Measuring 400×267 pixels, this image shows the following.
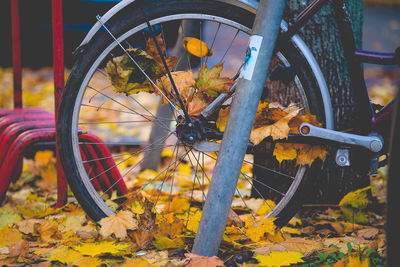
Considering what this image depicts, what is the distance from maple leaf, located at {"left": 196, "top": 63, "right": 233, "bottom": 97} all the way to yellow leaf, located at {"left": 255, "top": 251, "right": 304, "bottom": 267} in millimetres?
633

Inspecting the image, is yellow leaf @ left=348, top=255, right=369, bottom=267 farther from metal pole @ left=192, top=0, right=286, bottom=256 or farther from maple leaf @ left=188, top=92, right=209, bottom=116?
maple leaf @ left=188, top=92, right=209, bottom=116

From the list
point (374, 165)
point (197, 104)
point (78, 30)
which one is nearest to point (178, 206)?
point (197, 104)

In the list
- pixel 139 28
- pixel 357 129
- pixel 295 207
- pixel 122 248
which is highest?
pixel 139 28

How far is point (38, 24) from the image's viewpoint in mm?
2625

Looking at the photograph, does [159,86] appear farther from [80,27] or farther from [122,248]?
[80,27]

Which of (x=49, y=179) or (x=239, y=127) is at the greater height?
(x=239, y=127)

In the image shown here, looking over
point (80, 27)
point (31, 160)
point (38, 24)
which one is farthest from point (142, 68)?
point (31, 160)

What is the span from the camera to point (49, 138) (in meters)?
1.81

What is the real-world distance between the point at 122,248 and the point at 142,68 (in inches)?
27.9

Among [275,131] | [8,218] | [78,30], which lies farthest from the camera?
[78,30]

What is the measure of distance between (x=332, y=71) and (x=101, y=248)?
1.34m

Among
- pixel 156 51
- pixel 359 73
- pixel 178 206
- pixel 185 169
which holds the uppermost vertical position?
pixel 156 51

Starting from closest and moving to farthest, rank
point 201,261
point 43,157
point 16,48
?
point 201,261
point 16,48
point 43,157

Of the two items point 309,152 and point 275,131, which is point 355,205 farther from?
point 275,131
